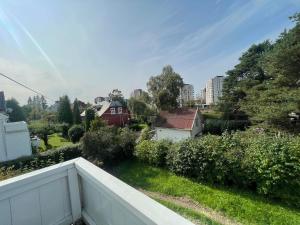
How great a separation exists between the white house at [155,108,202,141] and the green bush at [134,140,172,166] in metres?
7.11

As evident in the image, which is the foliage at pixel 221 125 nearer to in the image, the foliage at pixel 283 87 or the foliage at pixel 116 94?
the foliage at pixel 283 87

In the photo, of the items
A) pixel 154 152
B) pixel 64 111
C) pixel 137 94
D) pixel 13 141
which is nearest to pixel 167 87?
pixel 137 94

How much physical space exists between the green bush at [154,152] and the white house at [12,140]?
8.02 meters

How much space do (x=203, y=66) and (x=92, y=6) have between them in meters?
10.4

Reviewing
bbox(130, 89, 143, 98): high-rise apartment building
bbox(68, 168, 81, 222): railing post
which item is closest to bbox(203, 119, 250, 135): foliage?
bbox(130, 89, 143, 98): high-rise apartment building

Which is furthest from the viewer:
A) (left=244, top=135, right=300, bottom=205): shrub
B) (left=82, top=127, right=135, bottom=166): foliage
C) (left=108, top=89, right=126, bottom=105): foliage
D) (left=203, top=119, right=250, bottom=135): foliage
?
(left=108, top=89, right=126, bottom=105): foliage

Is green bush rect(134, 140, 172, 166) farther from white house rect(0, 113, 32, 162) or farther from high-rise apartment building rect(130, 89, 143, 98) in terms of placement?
high-rise apartment building rect(130, 89, 143, 98)

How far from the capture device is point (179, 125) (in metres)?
18.3

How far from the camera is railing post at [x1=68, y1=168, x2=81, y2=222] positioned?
1.89m

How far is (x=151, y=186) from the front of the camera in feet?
24.9

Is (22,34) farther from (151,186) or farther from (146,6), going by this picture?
(151,186)

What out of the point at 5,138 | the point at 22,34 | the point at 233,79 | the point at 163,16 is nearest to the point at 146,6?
the point at 163,16

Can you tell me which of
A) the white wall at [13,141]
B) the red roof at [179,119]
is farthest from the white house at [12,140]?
the red roof at [179,119]

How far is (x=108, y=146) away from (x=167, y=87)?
14318mm
